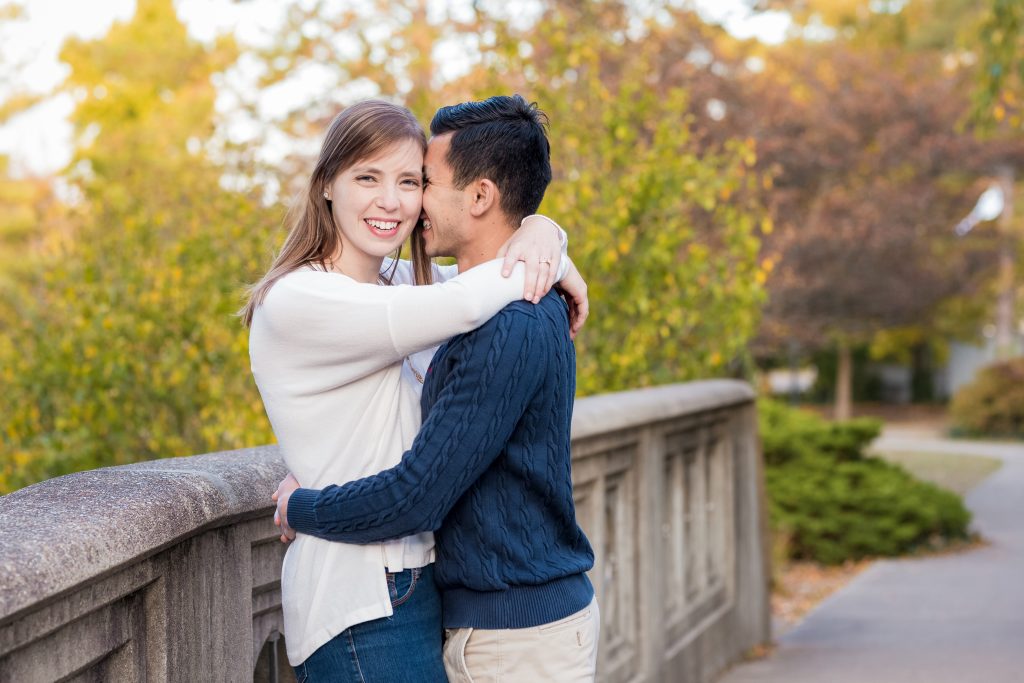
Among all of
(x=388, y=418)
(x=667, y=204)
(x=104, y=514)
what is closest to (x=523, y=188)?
(x=388, y=418)

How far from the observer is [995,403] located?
25.9 m

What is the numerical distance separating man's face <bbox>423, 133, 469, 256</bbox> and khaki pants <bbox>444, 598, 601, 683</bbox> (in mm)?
779

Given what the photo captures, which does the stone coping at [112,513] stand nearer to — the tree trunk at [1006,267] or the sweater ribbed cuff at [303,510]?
the sweater ribbed cuff at [303,510]

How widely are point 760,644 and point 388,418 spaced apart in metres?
5.59

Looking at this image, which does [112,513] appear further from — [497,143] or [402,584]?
[497,143]

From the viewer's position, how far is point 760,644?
24.3 ft

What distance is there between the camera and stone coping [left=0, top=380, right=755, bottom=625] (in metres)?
1.84

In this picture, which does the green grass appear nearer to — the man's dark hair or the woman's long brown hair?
the man's dark hair

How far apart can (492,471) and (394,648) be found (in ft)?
1.21

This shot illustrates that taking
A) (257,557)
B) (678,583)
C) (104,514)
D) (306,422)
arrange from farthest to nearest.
A: (678,583) → (257,557) → (306,422) → (104,514)

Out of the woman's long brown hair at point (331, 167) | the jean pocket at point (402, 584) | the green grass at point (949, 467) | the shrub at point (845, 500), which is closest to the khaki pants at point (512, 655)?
the jean pocket at point (402, 584)

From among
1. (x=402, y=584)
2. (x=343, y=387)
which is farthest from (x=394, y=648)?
(x=343, y=387)

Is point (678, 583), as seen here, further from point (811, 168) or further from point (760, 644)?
point (811, 168)

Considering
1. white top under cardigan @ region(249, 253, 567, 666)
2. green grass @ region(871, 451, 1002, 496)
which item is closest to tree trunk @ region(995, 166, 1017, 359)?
green grass @ region(871, 451, 1002, 496)
